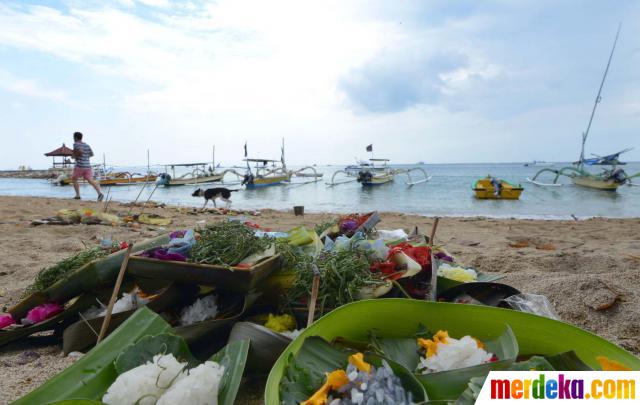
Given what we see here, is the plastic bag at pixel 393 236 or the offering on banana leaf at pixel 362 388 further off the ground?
the plastic bag at pixel 393 236

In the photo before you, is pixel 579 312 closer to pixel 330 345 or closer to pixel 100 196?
pixel 330 345

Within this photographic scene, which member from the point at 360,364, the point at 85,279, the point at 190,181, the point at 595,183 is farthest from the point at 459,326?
the point at 190,181

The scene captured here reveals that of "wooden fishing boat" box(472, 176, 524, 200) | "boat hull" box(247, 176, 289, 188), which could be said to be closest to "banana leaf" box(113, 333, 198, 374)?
"wooden fishing boat" box(472, 176, 524, 200)

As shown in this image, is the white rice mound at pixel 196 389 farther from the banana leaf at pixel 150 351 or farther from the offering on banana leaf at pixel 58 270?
the offering on banana leaf at pixel 58 270

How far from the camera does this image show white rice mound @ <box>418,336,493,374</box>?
1.31m

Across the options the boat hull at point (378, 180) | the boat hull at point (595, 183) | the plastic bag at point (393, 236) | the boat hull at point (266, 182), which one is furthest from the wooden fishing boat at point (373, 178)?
the plastic bag at point (393, 236)

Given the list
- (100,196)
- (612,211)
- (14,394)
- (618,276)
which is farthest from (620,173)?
(14,394)

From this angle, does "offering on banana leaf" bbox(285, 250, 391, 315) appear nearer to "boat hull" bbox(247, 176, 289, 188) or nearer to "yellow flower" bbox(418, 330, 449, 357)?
"yellow flower" bbox(418, 330, 449, 357)

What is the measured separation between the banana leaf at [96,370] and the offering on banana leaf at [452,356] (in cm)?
114

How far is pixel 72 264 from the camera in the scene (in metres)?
2.33

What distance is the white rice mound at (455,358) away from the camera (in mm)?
1307

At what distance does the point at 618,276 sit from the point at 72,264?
3971 millimetres

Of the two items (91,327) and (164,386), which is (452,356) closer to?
(164,386)

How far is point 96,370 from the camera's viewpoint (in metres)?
1.47
